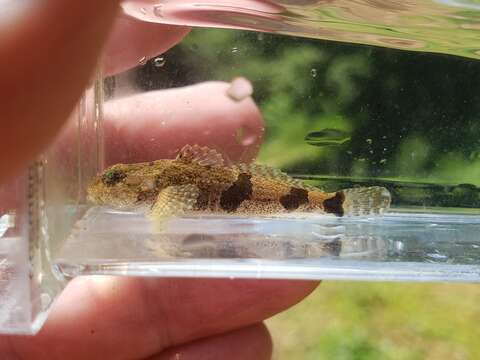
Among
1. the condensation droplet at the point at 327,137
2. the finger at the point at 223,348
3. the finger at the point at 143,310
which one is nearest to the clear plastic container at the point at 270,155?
the condensation droplet at the point at 327,137

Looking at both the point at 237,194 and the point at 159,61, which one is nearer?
the point at 159,61

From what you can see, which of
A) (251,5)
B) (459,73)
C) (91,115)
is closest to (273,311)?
(91,115)

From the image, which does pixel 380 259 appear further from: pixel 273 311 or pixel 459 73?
pixel 459 73

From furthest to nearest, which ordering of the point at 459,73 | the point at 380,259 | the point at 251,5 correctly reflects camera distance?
the point at 459,73
the point at 251,5
the point at 380,259

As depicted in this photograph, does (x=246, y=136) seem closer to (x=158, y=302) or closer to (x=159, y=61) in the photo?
(x=159, y=61)

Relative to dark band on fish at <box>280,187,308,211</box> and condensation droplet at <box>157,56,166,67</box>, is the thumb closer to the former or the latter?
condensation droplet at <box>157,56,166,67</box>

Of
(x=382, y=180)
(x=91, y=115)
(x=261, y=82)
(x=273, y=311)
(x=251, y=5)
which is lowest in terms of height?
(x=273, y=311)

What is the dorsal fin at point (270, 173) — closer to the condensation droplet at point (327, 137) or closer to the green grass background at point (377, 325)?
the condensation droplet at point (327, 137)

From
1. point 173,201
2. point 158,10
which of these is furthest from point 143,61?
point 173,201
